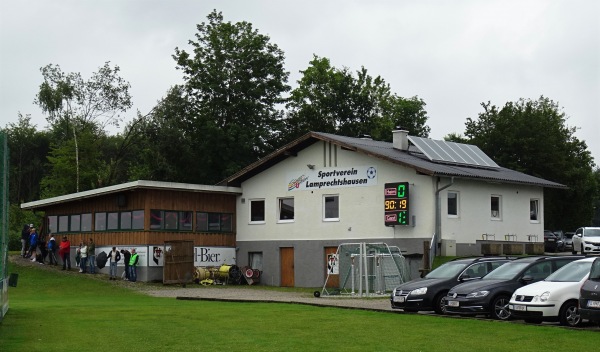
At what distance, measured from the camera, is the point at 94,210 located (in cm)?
4353

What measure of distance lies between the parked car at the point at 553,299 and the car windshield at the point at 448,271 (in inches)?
171

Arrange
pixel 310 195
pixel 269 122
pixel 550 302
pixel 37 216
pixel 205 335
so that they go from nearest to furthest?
pixel 205 335, pixel 550 302, pixel 310 195, pixel 269 122, pixel 37 216

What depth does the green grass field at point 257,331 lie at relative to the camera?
15.5 metres

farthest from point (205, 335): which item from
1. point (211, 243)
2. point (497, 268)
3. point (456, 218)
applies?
point (211, 243)

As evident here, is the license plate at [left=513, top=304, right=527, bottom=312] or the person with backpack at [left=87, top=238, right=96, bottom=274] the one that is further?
the person with backpack at [left=87, top=238, right=96, bottom=274]

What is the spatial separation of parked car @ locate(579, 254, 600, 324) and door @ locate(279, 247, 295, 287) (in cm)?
2560

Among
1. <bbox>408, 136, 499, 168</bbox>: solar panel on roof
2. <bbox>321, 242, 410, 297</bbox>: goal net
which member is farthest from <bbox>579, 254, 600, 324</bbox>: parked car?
<bbox>408, 136, 499, 168</bbox>: solar panel on roof

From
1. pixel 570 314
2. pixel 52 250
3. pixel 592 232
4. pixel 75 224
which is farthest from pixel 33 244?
pixel 570 314

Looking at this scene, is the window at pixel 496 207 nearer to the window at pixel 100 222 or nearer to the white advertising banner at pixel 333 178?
the white advertising banner at pixel 333 178

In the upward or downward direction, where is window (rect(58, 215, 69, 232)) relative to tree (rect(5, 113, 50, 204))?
downward

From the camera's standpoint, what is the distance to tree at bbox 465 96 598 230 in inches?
2445

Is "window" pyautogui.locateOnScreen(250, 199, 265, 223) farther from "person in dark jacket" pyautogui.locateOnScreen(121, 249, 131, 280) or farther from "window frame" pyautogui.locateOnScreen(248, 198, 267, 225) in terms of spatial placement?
"person in dark jacket" pyautogui.locateOnScreen(121, 249, 131, 280)

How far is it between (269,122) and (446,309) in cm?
4167

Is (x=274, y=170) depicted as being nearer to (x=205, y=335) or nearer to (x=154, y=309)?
(x=154, y=309)
